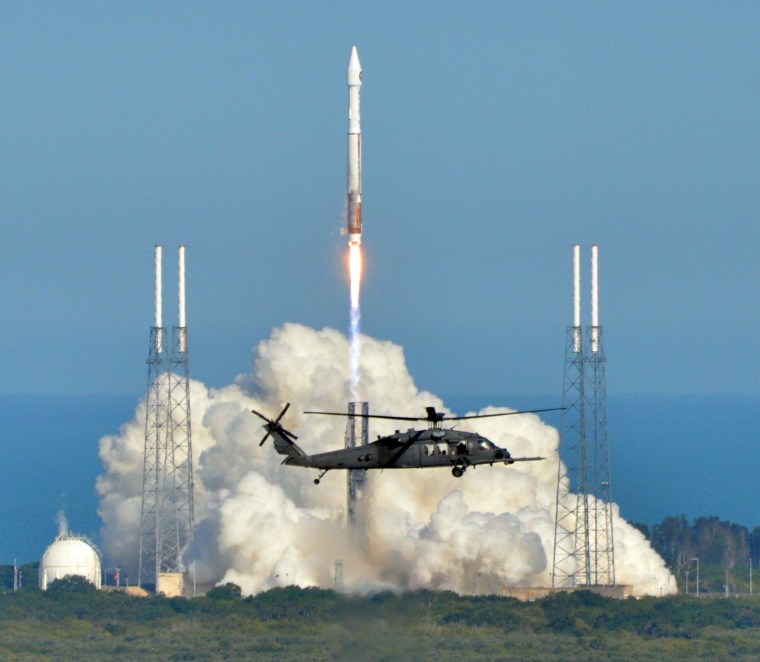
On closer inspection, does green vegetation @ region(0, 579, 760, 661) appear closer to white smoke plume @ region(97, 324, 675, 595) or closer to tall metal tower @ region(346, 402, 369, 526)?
white smoke plume @ region(97, 324, 675, 595)

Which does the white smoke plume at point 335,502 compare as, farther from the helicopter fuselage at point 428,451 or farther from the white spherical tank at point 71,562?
the helicopter fuselage at point 428,451

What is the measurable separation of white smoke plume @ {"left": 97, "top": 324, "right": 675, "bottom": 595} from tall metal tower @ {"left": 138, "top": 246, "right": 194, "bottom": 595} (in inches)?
A: 63.9

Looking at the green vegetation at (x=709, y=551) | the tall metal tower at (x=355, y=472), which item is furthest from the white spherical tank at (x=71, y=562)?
the green vegetation at (x=709, y=551)

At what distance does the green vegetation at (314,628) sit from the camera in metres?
132

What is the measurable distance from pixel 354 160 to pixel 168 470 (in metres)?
39.1

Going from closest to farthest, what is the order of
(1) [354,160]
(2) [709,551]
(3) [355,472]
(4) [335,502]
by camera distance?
1. (1) [354,160]
2. (3) [355,472]
3. (4) [335,502]
4. (2) [709,551]

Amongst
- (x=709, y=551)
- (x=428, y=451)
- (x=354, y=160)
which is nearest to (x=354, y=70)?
(x=354, y=160)

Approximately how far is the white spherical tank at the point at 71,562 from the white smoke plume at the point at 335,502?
3309 millimetres

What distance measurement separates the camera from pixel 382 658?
117 metres

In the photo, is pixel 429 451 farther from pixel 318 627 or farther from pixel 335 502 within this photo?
pixel 335 502

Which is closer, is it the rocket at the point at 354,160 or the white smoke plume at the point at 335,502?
the rocket at the point at 354,160

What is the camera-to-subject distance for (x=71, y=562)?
145625 millimetres

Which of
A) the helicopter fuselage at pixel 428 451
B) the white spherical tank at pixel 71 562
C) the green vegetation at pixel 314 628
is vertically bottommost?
the green vegetation at pixel 314 628

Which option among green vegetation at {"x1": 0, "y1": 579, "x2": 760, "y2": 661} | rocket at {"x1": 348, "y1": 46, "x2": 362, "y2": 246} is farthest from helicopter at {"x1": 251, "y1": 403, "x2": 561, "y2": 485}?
green vegetation at {"x1": 0, "y1": 579, "x2": 760, "y2": 661}
